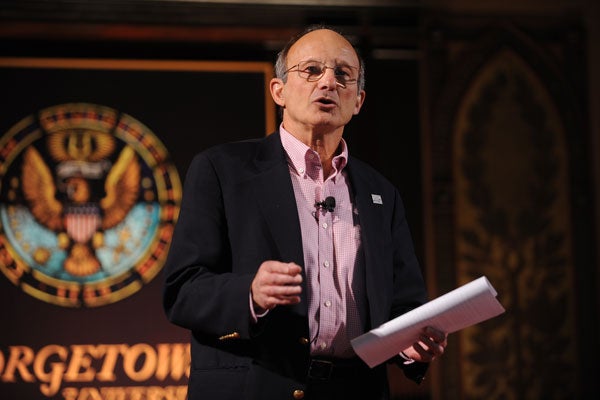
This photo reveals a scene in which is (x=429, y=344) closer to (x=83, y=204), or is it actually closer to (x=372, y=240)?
(x=372, y=240)

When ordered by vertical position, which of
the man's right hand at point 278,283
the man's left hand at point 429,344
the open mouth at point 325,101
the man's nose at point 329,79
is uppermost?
the man's nose at point 329,79

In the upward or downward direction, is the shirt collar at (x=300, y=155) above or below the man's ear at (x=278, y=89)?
below

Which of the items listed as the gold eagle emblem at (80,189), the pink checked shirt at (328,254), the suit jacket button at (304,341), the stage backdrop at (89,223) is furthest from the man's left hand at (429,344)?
the gold eagle emblem at (80,189)

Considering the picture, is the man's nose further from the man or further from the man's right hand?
the man's right hand

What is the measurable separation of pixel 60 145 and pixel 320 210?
97.4 inches

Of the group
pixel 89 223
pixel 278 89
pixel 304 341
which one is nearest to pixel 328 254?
pixel 304 341

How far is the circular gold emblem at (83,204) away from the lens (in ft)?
12.4

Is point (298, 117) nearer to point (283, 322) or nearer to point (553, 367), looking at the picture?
point (283, 322)

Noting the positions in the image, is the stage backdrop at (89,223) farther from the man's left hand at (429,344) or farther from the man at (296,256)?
the man's left hand at (429,344)

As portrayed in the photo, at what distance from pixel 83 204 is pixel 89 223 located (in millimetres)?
90

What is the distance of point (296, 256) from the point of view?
156 centimetres

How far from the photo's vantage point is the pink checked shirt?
1578mm

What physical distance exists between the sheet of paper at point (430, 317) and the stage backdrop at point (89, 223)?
2433 mm

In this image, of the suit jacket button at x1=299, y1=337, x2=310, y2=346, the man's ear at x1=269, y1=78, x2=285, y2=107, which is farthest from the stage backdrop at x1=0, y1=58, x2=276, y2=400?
the suit jacket button at x1=299, y1=337, x2=310, y2=346
